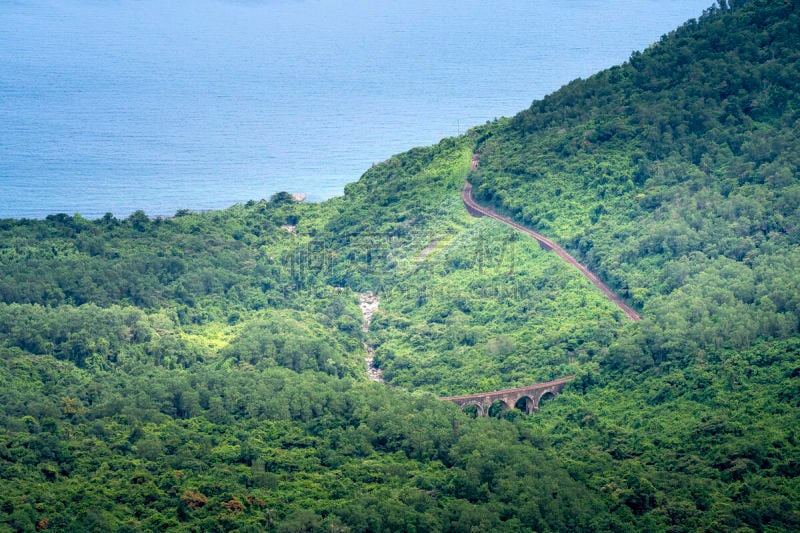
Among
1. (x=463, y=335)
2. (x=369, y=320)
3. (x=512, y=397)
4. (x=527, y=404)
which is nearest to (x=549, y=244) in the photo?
(x=463, y=335)

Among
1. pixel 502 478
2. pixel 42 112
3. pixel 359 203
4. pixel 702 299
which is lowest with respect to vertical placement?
pixel 502 478

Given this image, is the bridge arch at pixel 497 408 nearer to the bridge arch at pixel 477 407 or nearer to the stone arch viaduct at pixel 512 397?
the stone arch viaduct at pixel 512 397

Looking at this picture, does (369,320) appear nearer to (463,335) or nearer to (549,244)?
(463,335)

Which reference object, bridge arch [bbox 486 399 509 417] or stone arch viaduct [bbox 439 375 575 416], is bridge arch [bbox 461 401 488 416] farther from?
bridge arch [bbox 486 399 509 417]

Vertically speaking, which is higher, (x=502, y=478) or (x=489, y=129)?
(x=489, y=129)

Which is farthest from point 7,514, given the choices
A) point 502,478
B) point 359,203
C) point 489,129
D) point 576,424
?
point 489,129

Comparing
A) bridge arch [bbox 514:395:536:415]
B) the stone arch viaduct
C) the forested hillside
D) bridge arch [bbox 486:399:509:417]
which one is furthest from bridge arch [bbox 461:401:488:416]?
bridge arch [bbox 514:395:536:415]

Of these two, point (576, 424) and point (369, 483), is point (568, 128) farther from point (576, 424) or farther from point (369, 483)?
point (369, 483)
